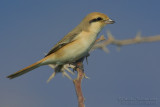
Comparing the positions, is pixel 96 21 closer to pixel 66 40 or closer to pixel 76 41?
pixel 76 41

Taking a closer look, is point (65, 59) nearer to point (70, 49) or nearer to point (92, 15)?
point (70, 49)

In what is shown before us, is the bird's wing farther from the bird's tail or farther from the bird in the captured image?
the bird's tail

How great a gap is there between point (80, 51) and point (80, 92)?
1.80m

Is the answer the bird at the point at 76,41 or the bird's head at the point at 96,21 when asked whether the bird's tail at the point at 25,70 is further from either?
the bird's head at the point at 96,21

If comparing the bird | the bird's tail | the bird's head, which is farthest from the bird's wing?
the bird's tail

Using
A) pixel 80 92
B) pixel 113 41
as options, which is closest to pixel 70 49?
pixel 80 92

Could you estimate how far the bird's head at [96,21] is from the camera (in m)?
4.09

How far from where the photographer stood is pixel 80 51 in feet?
12.8

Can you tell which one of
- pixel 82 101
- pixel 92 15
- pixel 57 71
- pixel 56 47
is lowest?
pixel 82 101

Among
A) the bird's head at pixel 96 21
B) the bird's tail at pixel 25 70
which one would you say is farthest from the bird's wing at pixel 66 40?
the bird's tail at pixel 25 70

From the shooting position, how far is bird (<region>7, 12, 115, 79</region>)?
4.02 m

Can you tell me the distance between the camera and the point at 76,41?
408 cm

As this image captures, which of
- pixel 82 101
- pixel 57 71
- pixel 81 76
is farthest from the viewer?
pixel 57 71

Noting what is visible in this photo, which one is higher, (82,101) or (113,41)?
(113,41)
